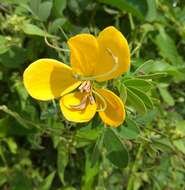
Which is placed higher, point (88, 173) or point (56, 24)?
point (56, 24)

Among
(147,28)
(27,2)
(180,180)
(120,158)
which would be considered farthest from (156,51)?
(120,158)

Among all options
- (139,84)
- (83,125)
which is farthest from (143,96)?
(83,125)

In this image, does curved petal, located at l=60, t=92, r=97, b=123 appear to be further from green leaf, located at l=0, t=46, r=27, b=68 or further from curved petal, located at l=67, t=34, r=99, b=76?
green leaf, located at l=0, t=46, r=27, b=68

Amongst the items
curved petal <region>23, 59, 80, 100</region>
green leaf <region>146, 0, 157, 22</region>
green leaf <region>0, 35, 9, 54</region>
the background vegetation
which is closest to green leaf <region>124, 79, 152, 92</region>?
curved petal <region>23, 59, 80, 100</region>

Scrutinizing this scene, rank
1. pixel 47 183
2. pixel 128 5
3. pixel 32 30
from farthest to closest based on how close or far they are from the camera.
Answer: pixel 47 183
pixel 128 5
pixel 32 30

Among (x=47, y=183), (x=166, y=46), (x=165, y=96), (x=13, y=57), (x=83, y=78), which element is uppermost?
(x=83, y=78)

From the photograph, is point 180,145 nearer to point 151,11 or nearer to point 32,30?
point 151,11
